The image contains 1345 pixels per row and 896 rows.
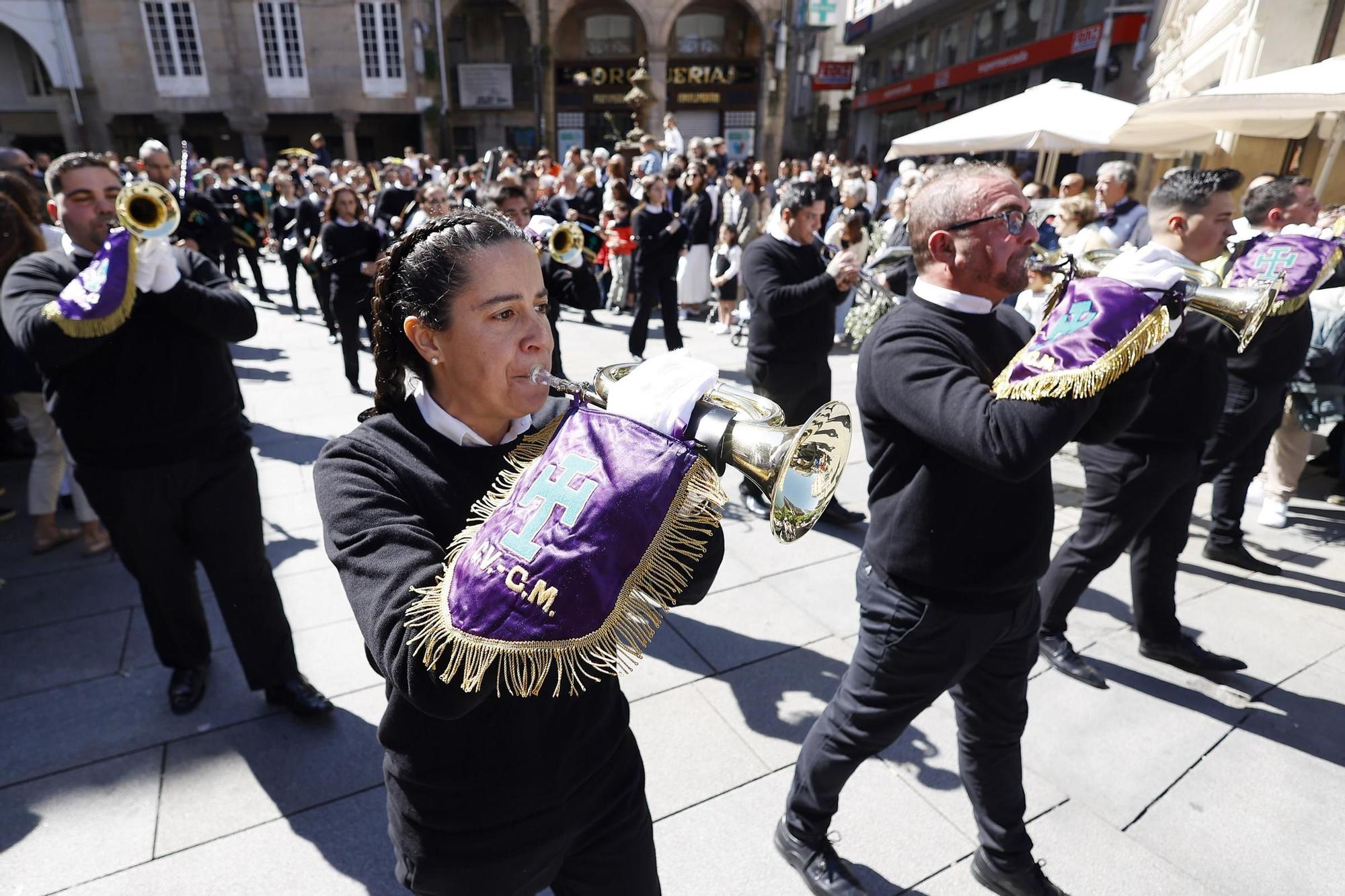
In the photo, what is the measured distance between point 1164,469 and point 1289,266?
136 cm

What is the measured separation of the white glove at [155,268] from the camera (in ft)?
8.45

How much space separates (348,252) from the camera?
7004 mm

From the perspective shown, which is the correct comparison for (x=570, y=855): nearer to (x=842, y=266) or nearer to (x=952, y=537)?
(x=952, y=537)

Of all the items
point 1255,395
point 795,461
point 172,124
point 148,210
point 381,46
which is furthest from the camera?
point 381,46

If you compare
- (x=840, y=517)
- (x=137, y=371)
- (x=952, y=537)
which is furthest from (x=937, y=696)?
(x=137, y=371)

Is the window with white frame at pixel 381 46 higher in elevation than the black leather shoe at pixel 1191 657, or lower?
higher

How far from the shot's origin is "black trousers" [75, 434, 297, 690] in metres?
2.70

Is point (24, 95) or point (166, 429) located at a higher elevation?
point (24, 95)

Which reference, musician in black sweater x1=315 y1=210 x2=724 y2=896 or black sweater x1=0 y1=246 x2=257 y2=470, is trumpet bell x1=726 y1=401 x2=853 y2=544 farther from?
black sweater x1=0 y1=246 x2=257 y2=470

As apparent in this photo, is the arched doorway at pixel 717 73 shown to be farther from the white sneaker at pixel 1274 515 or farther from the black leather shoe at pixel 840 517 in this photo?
the black leather shoe at pixel 840 517

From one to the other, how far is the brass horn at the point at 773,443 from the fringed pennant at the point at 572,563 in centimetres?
5

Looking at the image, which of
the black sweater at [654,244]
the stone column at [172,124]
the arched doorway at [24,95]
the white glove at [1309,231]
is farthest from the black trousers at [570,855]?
the arched doorway at [24,95]

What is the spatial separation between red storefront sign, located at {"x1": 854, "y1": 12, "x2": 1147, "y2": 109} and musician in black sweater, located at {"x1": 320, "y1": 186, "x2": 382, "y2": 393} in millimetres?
20574

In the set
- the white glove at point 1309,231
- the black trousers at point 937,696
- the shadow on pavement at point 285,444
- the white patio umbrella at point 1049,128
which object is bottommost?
the shadow on pavement at point 285,444
